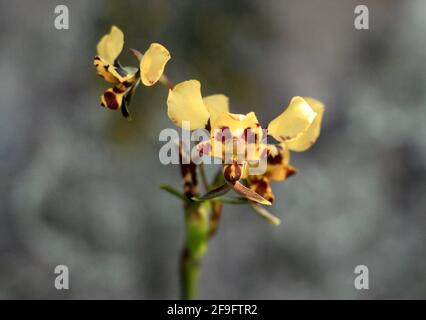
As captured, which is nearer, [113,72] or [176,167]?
[113,72]

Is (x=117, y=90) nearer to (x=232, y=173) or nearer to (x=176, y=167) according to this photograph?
(x=232, y=173)

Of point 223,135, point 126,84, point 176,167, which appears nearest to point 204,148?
point 223,135

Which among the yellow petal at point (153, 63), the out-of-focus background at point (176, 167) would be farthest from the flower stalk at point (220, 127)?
the out-of-focus background at point (176, 167)

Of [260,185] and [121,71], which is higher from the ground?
[121,71]

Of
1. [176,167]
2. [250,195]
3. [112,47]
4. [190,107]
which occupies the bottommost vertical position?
[250,195]

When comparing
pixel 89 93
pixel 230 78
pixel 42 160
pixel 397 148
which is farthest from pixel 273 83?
pixel 42 160

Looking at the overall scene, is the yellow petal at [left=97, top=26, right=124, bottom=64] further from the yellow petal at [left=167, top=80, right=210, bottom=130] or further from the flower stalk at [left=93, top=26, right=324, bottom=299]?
the yellow petal at [left=167, top=80, right=210, bottom=130]
